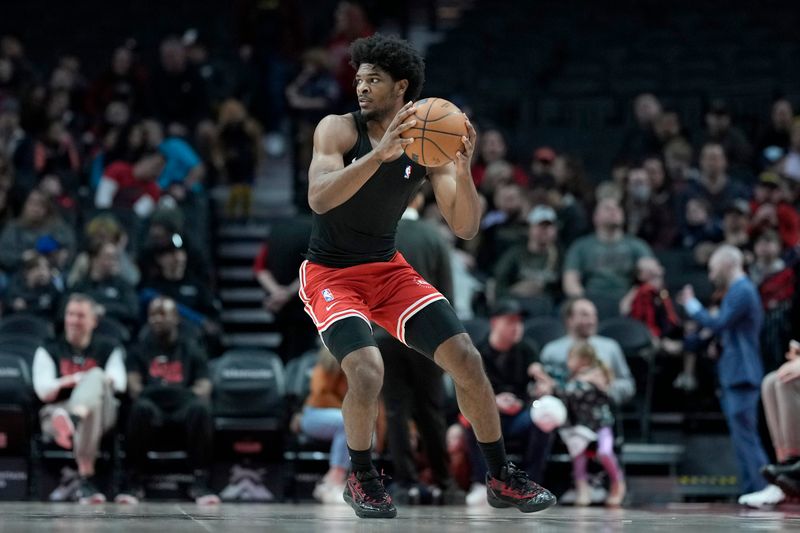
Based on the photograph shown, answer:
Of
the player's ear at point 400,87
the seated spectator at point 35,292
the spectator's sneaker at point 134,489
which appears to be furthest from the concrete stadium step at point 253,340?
the player's ear at point 400,87

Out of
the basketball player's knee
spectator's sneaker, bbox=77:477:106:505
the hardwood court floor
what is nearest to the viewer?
the hardwood court floor

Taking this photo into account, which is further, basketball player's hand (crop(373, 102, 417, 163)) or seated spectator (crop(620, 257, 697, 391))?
seated spectator (crop(620, 257, 697, 391))

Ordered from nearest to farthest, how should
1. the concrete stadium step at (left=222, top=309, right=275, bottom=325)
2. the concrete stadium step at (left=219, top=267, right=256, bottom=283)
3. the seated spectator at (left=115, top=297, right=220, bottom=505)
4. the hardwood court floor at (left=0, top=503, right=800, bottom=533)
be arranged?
the hardwood court floor at (left=0, top=503, right=800, bottom=533)
the seated spectator at (left=115, top=297, right=220, bottom=505)
the concrete stadium step at (left=222, top=309, right=275, bottom=325)
the concrete stadium step at (left=219, top=267, right=256, bottom=283)

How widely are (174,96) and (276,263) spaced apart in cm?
442

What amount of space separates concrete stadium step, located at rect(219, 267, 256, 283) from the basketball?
314 inches

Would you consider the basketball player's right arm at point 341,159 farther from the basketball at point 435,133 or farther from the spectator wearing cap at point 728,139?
the spectator wearing cap at point 728,139

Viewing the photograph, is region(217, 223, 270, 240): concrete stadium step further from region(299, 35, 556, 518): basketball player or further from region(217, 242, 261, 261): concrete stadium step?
region(299, 35, 556, 518): basketball player

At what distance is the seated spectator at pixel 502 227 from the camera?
12.2m

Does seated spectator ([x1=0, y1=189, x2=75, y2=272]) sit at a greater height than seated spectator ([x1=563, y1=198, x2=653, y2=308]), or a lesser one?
greater

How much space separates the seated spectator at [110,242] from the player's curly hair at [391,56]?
18.9 feet

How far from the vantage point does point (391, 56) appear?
612cm

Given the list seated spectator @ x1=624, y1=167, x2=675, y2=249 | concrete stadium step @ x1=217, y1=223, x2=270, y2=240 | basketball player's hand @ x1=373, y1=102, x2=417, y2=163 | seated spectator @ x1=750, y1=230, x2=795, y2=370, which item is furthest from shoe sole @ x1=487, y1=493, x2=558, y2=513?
concrete stadium step @ x1=217, y1=223, x2=270, y2=240

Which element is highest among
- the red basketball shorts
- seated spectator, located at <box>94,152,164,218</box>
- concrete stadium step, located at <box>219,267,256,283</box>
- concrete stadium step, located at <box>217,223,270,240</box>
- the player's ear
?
seated spectator, located at <box>94,152,164,218</box>

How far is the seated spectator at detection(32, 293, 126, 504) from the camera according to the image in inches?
373
